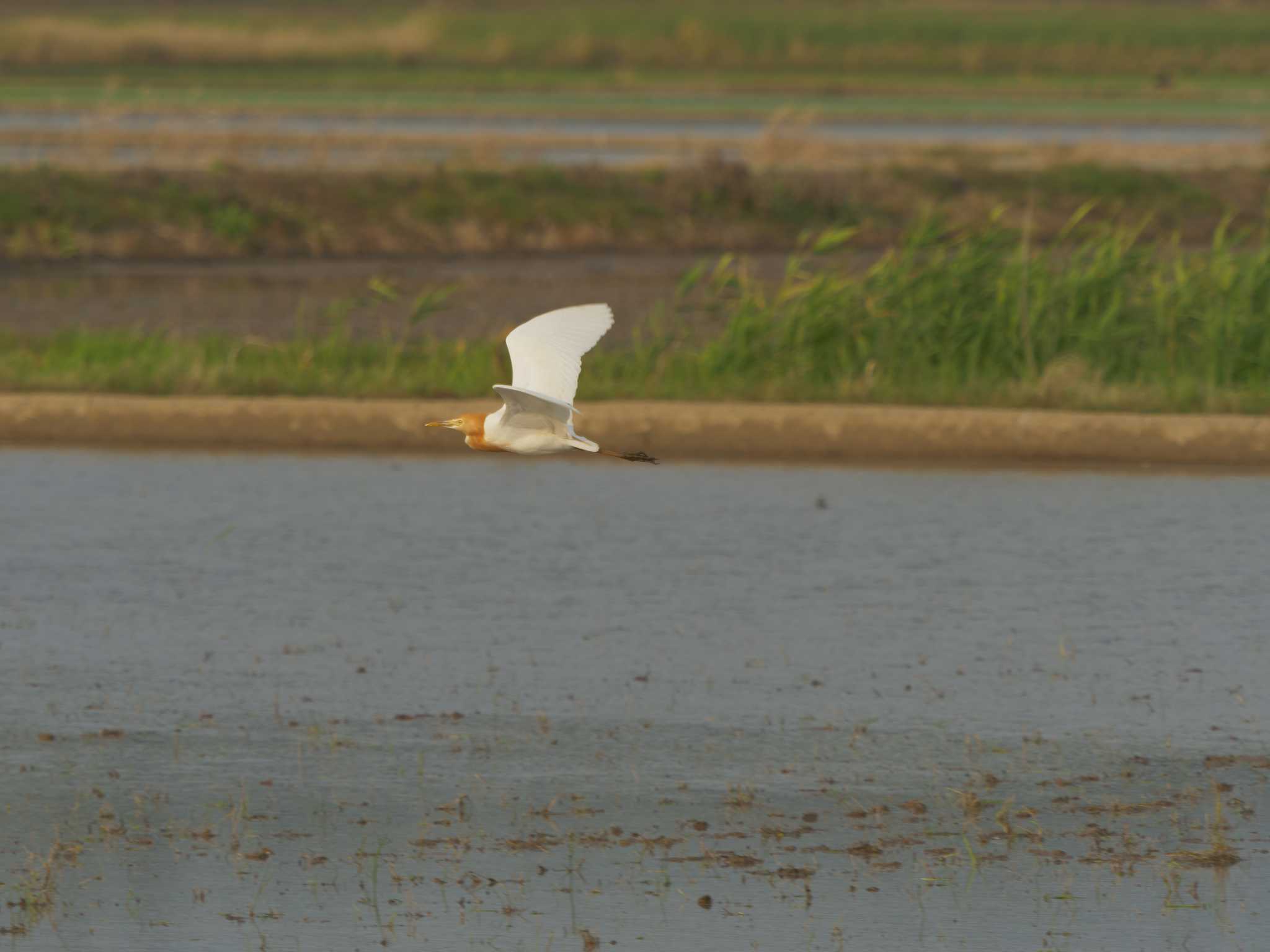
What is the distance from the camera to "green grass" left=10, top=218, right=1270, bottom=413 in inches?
655

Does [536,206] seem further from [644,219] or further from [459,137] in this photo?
[459,137]

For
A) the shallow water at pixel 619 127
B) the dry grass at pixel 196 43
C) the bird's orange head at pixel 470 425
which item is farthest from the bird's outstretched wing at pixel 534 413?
the dry grass at pixel 196 43

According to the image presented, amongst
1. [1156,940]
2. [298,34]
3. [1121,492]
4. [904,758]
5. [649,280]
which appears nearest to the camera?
[1156,940]

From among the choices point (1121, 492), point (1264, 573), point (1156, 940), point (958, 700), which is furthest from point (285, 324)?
point (1156, 940)

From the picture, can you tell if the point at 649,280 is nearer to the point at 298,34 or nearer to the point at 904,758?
the point at 904,758

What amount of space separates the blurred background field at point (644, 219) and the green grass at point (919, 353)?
0.03m

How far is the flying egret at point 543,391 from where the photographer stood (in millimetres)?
8500

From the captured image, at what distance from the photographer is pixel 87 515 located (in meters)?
13.4

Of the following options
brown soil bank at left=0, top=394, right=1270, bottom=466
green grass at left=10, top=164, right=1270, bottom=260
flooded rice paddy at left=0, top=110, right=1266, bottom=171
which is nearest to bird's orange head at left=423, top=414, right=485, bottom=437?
brown soil bank at left=0, top=394, right=1270, bottom=466

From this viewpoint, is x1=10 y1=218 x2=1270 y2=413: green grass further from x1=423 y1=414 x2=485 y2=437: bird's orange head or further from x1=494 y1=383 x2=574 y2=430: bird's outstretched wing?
x1=494 y1=383 x2=574 y2=430: bird's outstretched wing

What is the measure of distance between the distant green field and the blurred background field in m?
0.32

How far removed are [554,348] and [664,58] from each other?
205 feet

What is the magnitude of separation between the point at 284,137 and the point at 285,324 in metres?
14.9

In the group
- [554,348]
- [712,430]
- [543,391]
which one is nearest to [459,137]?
[712,430]
